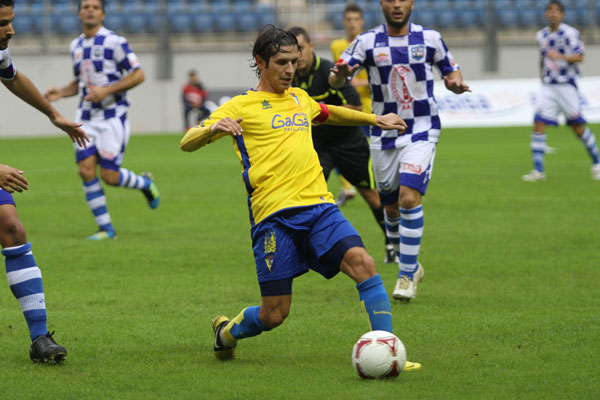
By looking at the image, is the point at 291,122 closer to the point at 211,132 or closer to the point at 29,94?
the point at 211,132

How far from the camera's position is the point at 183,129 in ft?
103

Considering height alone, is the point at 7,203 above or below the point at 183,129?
above

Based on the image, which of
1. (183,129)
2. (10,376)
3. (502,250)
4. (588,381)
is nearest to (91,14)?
(502,250)

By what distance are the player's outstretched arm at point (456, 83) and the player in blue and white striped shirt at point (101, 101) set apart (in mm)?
3953

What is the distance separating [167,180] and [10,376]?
1099cm

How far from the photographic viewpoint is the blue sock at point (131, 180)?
32.9 feet

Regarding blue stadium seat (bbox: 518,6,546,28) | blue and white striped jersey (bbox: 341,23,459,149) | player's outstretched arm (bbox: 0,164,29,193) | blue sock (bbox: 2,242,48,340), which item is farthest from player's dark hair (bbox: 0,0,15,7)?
blue stadium seat (bbox: 518,6,546,28)

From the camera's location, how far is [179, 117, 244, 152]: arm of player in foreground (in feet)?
15.4

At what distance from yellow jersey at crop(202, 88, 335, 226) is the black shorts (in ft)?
11.7

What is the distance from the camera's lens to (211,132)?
4750 millimetres

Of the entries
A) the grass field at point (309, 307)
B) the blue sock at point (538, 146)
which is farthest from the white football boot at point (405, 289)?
the blue sock at point (538, 146)

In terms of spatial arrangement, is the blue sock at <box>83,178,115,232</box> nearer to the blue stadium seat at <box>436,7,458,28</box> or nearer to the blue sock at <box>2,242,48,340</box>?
the blue sock at <box>2,242,48,340</box>

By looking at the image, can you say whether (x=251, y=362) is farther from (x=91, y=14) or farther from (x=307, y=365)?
(x=91, y=14)

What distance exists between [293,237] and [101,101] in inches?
217
